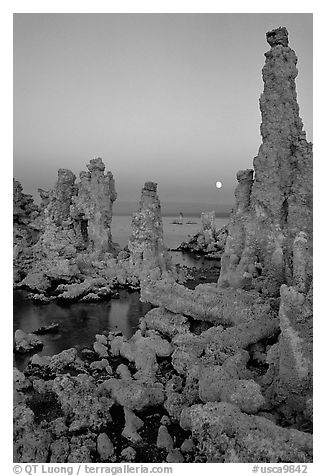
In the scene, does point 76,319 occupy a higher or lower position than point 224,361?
lower

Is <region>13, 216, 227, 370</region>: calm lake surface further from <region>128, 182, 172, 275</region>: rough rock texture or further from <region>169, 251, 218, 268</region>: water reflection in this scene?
<region>169, 251, 218, 268</region>: water reflection

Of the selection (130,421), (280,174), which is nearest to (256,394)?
(130,421)

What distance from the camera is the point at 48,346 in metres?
10.2

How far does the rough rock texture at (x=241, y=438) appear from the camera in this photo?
4582 millimetres

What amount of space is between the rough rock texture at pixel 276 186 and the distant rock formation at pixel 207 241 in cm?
1571

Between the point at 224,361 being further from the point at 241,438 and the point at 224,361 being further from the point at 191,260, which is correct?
the point at 191,260

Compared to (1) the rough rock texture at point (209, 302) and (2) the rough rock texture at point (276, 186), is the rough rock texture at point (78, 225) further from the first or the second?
(2) the rough rock texture at point (276, 186)

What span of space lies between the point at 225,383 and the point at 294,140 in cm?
653

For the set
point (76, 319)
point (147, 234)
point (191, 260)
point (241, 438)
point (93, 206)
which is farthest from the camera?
point (191, 260)

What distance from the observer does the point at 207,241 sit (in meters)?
29.6

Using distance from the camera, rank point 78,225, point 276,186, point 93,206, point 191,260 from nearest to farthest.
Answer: point 276,186 → point 93,206 → point 78,225 → point 191,260

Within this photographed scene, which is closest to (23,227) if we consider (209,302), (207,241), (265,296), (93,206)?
(93,206)

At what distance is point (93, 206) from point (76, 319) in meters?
7.78
